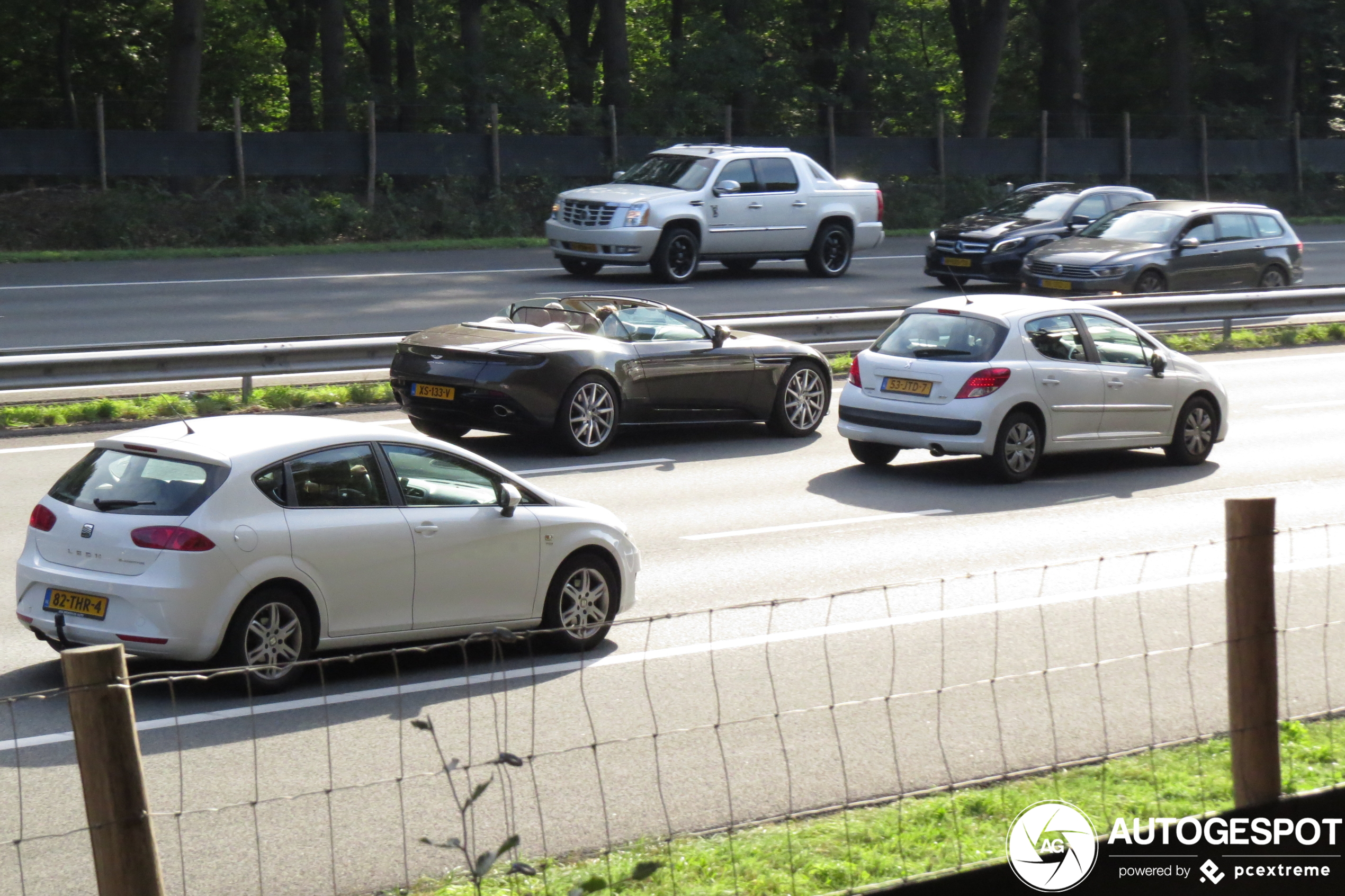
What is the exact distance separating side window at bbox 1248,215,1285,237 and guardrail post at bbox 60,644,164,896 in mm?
25308

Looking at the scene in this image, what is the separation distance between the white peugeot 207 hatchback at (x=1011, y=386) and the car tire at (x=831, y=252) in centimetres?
1331

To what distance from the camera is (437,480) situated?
28.5ft

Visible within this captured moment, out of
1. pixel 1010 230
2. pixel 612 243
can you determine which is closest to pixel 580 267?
pixel 612 243

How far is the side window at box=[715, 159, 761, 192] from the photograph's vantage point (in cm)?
2683

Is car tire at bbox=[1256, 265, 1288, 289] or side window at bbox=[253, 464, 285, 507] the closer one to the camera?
side window at bbox=[253, 464, 285, 507]

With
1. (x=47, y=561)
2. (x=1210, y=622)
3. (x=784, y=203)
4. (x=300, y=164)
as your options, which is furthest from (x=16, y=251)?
(x=1210, y=622)

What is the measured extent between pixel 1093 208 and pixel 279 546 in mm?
22592

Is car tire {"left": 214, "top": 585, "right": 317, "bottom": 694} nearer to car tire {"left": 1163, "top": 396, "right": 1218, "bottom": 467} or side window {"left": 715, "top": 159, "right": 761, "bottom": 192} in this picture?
car tire {"left": 1163, "top": 396, "right": 1218, "bottom": 467}

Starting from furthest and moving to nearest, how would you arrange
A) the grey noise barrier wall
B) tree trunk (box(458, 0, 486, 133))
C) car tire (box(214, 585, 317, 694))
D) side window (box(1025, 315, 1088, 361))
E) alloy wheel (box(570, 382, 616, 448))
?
tree trunk (box(458, 0, 486, 133))
the grey noise barrier wall
alloy wheel (box(570, 382, 616, 448))
side window (box(1025, 315, 1088, 361))
car tire (box(214, 585, 317, 694))

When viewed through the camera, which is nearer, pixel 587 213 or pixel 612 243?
Result: pixel 612 243

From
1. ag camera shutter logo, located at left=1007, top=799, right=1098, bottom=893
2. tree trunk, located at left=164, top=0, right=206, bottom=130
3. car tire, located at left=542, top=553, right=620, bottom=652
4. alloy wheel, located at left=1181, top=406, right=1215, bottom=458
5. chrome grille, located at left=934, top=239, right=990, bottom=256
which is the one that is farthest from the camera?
tree trunk, located at left=164, top=0, right=206, bottom=130

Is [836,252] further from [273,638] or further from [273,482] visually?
[273,638]

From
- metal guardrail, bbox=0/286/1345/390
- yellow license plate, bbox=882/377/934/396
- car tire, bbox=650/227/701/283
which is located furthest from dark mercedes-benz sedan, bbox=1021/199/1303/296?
yellow license plate, bbox=882/377/934/396

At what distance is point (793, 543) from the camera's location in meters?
11.6
